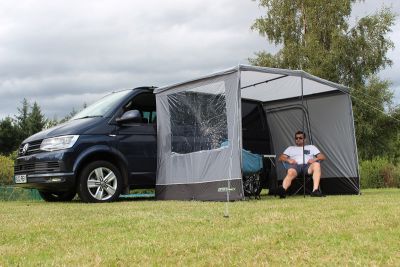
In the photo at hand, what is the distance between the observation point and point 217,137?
27.9 ft

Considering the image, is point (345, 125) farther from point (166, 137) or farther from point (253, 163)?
point (166, 137)

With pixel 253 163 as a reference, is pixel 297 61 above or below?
above

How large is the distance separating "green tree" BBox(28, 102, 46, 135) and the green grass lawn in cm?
4130

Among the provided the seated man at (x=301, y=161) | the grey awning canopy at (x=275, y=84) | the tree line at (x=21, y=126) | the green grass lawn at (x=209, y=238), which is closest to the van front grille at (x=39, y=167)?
the grey awning canopy at (x=275, y=84)

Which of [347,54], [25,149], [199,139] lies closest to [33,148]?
[25,149]

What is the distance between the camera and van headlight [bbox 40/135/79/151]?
8398mm

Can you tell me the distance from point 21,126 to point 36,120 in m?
1.27

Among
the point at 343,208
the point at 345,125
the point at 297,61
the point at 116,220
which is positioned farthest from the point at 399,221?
the point at 297,61

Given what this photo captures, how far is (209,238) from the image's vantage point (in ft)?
13.2

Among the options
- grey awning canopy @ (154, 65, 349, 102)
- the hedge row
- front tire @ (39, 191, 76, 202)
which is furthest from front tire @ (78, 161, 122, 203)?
the hedge row

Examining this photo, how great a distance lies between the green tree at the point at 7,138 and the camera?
43438 mm

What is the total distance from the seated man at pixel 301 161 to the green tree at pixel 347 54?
14.7 m

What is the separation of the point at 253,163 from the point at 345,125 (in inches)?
92.6

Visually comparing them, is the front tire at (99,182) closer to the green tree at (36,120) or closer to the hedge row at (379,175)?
the hedge row at (379,175)
